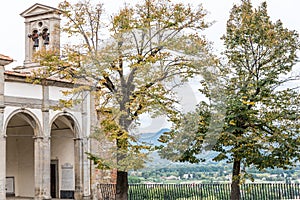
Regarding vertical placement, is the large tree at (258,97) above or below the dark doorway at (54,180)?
above

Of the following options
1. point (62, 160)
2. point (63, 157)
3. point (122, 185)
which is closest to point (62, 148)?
point (63, 157)

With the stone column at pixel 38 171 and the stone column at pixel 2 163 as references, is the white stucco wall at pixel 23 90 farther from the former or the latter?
the stone column at pixel 38 171

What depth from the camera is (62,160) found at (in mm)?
30672

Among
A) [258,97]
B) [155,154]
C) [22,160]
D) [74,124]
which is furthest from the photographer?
[22,160]

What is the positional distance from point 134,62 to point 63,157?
44.1 feet

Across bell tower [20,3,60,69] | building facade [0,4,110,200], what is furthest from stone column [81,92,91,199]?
bell tower [20,3,60,69]

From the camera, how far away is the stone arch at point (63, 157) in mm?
29500

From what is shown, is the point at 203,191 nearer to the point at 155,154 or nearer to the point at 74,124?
the point at 74,124

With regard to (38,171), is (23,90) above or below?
above

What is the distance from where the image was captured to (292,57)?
19531 mm

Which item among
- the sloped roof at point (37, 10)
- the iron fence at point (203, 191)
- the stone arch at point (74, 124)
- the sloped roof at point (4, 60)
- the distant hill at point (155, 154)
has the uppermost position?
the sloped roof at point (37, 10)

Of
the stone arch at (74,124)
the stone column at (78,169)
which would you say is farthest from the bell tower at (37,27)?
the stone column at (78,169)

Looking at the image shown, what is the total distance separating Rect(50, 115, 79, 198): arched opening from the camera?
30.2 metres

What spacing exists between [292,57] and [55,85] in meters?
11.9
